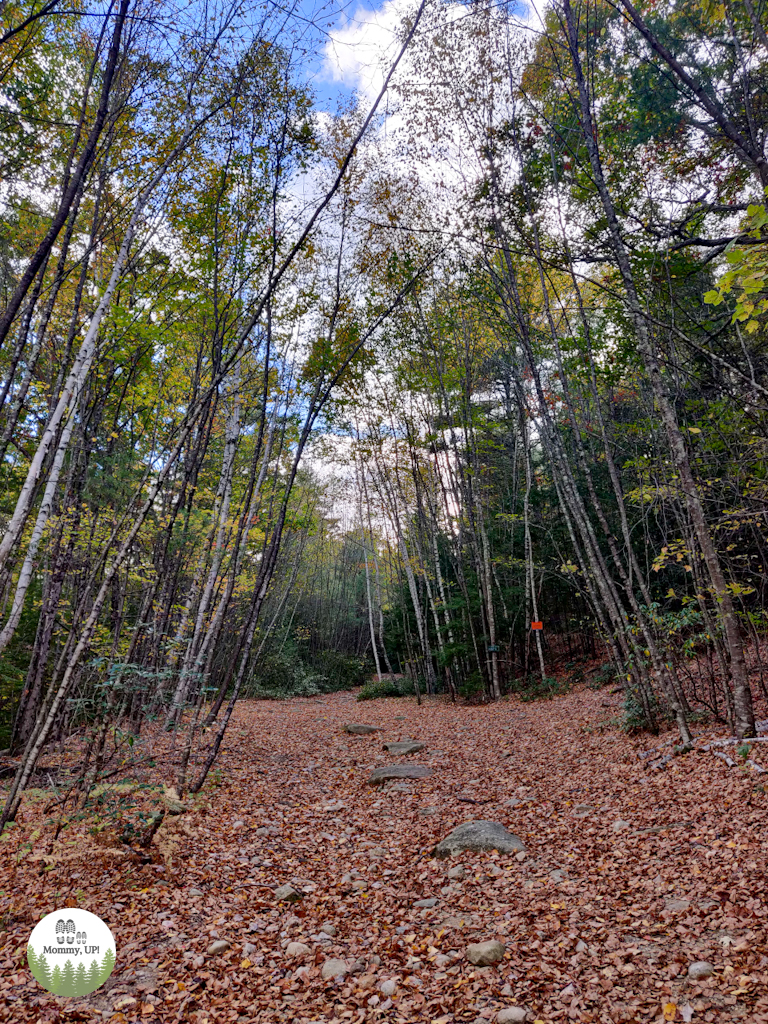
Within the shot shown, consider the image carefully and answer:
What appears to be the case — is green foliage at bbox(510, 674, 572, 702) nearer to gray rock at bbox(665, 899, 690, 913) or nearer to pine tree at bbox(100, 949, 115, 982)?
gray rock at bbox(665, 899, 690, 913)

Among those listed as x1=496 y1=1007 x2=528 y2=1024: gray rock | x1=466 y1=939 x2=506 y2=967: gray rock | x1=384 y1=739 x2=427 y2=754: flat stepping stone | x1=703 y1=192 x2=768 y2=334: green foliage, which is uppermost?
x1=703 y1=192 x2=768 y2=334: green foliage

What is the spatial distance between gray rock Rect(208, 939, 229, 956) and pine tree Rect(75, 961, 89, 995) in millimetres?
589

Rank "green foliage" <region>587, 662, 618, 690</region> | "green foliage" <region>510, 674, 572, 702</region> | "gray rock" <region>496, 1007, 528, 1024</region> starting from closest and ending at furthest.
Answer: "gray rock" <region>496, 1007, 528, 1024</region> → "green foliage" <region>587, 662, 618, 690</region> → "green foliage" <region>510, 674, 572, 702</region>

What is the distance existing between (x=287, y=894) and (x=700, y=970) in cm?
245

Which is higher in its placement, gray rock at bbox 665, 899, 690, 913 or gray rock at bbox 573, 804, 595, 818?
gray rock at bbox 665, 899, 690, 913

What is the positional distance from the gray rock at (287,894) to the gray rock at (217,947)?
618 millimetres

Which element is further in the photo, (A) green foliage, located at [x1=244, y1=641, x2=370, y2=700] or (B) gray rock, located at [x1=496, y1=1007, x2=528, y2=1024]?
(A) green foliage, located at [x1=244, y1=641, x2=370, y2=700]

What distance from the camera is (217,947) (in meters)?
2.64

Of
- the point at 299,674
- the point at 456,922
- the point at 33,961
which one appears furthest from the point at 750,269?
the point at 299,674

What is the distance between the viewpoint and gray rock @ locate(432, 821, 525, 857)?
147 inches

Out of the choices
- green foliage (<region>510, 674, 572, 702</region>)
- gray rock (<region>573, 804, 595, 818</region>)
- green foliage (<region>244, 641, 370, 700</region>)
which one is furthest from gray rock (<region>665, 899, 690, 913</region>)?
green foliage (<region>244, 641, 370, 700</region>)

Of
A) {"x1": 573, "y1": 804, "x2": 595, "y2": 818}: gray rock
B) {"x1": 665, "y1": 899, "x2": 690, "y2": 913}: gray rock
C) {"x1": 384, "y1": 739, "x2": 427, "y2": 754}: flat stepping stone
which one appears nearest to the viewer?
{"x1": 665, "y1": 899, "x2": 690, "y2": 913}: gray rock

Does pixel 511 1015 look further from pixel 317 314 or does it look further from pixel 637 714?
pixel 317 314

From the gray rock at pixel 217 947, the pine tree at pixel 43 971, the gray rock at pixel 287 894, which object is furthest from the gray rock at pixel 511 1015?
the pine tree at pixel 43 971
